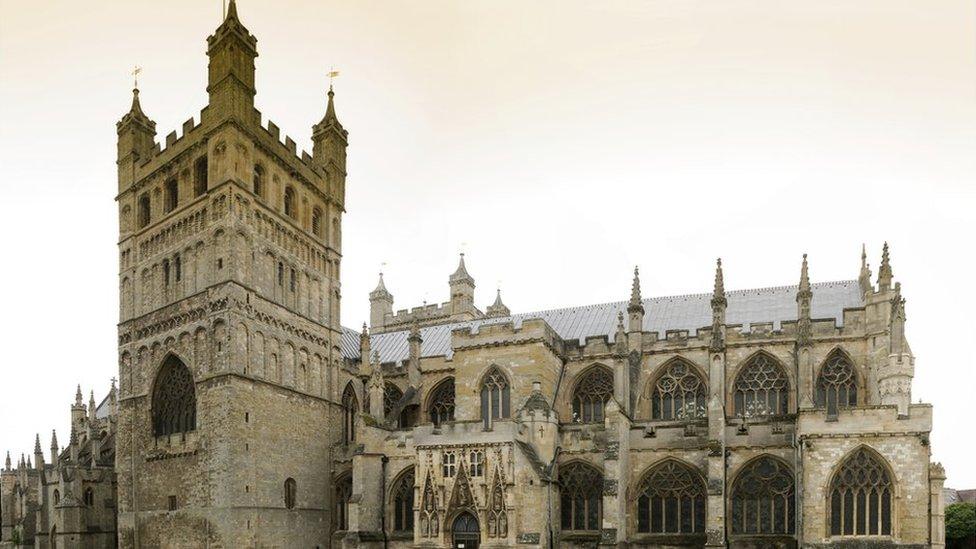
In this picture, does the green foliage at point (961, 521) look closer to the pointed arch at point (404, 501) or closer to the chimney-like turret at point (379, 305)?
the pointed arch at point (404, 501)

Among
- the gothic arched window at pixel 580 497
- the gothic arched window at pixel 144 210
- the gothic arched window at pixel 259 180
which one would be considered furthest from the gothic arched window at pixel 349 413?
the gothic arched window at pixel 144 210

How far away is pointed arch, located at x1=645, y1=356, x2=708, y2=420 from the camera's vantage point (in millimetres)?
38531

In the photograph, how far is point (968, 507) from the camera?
50188mm

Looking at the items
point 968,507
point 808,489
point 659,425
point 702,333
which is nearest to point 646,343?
point 702,333

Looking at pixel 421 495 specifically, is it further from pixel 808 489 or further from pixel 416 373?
pixel 808 489

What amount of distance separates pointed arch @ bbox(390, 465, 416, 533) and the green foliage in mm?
35268

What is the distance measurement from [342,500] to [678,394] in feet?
58.3

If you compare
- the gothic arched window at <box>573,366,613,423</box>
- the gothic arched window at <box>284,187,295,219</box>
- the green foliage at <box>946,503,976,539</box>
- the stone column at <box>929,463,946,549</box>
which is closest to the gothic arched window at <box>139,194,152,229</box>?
the gothic arched window at <box>284,187,295,219</box>

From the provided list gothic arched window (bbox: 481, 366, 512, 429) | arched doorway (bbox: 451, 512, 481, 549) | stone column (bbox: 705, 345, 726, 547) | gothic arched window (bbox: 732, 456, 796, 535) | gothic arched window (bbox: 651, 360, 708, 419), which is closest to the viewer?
stone column (bbox: 705, 345, 726, 547)

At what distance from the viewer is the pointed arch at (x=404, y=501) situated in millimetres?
36188

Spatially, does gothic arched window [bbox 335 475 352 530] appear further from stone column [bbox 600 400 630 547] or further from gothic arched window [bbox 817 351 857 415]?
gothic arched window [bbox 817 351 857 415]

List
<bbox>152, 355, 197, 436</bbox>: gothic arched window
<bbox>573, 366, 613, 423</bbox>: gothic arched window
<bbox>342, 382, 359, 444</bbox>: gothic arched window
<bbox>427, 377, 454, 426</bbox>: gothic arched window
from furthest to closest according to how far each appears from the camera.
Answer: <bbox>342, 382, 359, 444</bbox>: gothic arched window → <bbox>427, 377, 454, 426</bbox>: gothic arched window → <bbox>573, 366, 613, 423</bbox>: gothic arched window → <bbox>152, 355, 197, 436</bbox>: gothic arched window

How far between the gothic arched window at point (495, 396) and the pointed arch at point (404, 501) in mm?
4748

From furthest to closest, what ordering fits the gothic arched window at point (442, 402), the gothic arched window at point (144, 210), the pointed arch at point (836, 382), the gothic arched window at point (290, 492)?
the gothic arched window at point (442, 402), the gothic arched window at point (144, 210), the gothic arched window at point (290, 492), the pointed arch at point (836, 382)
